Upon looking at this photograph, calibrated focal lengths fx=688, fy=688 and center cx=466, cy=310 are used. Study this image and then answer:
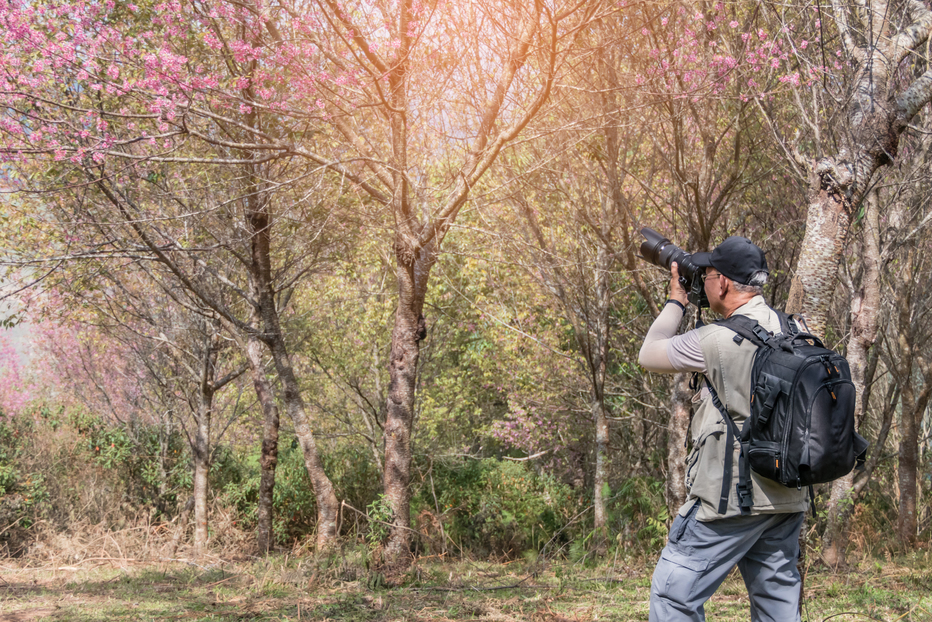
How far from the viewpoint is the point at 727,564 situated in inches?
91.3

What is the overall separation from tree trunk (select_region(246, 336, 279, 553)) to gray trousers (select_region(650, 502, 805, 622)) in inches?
287

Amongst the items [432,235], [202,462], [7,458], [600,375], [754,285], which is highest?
[432,235]

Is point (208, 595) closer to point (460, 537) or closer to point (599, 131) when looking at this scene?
point (599, 131)

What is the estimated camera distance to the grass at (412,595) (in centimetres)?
433

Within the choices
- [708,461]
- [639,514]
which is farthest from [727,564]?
[639,514]

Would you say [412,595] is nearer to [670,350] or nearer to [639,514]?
[670,350]

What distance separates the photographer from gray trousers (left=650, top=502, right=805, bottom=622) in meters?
2.29

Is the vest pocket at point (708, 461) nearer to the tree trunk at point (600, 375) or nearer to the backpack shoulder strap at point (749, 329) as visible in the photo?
the backpack shoulder strap at point (749, 329)

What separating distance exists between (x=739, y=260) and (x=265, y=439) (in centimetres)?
800

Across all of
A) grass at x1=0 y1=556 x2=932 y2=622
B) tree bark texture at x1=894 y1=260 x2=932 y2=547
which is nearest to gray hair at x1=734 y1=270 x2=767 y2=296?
grass at x1=0 y1=556 x2=932 y2=622

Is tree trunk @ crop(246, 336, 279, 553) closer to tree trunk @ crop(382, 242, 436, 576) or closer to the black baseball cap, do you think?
tree trunk @ crop(382, 242, 436, 576)

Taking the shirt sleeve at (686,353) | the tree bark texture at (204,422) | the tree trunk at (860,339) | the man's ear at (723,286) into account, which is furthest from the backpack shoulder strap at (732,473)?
the tree bark texture at (204,422)

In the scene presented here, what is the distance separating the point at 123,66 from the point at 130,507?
7721 mm

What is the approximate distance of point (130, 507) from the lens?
1121 centimetres
